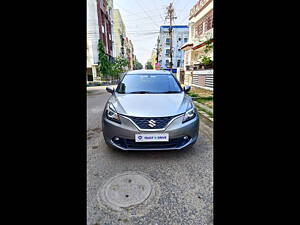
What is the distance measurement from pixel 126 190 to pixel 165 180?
0.52 m

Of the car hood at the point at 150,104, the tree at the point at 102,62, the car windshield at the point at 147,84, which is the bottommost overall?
the car hood at the point at 150,104

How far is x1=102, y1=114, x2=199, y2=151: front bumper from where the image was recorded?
2295 mm

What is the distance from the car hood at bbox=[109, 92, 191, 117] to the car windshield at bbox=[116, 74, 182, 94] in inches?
10.9

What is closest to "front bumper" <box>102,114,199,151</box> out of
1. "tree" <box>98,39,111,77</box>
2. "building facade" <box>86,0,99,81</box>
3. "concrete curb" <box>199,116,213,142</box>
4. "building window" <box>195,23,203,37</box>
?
"concrete curb" <box>199,116,213,142</box>

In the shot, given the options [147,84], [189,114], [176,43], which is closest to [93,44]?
[147,84]

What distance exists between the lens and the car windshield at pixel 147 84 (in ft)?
10.7

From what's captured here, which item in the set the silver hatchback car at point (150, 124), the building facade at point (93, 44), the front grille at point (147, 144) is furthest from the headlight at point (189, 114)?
the building facade at point (93, 44)

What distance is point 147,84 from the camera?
346 cm

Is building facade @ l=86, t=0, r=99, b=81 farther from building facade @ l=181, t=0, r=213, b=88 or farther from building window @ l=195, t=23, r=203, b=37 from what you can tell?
building window @ l=195, t=23, r=203, b=37

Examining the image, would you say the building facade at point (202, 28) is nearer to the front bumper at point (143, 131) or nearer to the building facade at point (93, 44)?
the front bumper at point (143, 131)

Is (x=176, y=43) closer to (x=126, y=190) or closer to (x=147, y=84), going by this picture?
(x=147, y=84)

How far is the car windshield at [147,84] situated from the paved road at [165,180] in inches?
48.1
